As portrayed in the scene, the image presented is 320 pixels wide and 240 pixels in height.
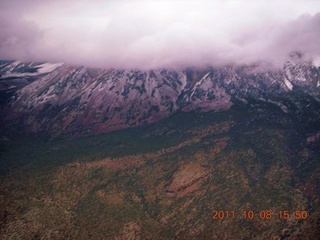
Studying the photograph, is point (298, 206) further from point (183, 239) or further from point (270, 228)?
point (183, 239)

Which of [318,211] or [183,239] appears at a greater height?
[318,211]

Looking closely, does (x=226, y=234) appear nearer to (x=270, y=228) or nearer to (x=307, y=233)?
(x=270, y=228)

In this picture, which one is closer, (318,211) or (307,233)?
(307,233)

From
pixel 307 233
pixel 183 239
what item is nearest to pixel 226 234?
pixel 183 239

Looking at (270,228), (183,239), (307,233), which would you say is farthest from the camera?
(183,239)

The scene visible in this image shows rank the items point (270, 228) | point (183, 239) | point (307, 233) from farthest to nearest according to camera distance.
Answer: point (183, 239)
point (270, 228)
point (307, 233)

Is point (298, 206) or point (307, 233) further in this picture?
point (298, 206)

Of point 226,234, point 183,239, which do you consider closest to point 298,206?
point 226,234

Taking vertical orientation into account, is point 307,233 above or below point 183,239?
above
